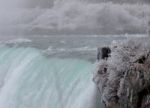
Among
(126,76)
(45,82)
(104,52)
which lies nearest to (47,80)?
(45,82)

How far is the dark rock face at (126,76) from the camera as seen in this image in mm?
10961

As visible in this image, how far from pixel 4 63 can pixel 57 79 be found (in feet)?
23.9

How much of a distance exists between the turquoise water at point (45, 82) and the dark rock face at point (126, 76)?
265 centimetres

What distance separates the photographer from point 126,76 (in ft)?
36.8

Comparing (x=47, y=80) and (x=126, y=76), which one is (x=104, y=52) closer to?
(x=126, y=76)

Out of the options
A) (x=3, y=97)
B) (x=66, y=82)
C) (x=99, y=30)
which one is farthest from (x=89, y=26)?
(x=66, y=82)

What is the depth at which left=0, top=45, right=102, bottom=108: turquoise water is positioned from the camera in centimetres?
1716

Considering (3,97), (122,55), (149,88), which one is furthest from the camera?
(3,97)

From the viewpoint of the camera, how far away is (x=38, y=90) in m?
20.1

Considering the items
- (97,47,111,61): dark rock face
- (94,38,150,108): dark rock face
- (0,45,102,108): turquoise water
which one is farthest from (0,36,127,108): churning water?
(94,38,150,108): dark rock face

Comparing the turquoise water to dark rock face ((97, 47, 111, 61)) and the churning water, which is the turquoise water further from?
dark rock face ((97, 47, 111, 61))

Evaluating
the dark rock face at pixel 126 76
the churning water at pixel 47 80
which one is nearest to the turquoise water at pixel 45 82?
the churning water at pixel 47 80

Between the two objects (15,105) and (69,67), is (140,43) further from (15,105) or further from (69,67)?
(15,105)

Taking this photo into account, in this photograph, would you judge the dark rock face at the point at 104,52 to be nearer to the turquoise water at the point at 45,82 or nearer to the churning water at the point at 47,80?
the churning water at the point at 47,80
